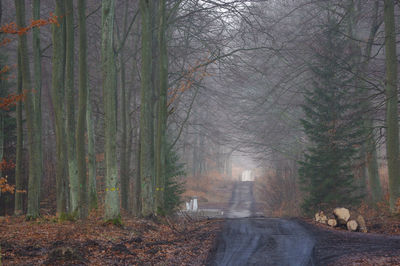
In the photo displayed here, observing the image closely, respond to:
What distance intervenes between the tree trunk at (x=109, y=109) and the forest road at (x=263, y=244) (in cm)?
356

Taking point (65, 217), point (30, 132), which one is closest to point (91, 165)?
point (30, 132)

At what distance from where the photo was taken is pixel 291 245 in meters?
11.6

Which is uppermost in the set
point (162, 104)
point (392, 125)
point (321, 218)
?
point (162, 104)

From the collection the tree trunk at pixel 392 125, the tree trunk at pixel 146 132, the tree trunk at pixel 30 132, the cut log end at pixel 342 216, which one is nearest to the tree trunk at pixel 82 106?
the tree trunk at pixel 30 132

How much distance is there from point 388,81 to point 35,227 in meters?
13.6

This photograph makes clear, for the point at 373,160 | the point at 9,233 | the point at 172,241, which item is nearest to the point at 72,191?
the point at 9,233

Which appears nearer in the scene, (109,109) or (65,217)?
(109,109)

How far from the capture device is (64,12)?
1498cm

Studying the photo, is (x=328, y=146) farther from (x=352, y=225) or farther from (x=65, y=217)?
(x=65, y=217)

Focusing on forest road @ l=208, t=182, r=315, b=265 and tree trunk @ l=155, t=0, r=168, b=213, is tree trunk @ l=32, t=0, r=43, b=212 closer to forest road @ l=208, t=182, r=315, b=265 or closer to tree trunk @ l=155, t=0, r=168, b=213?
tree trunk @ l=155, t=0, r=168, b=213

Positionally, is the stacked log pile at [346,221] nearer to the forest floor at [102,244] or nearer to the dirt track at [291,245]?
A: the dirt track at [291,245]

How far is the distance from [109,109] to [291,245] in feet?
22.3

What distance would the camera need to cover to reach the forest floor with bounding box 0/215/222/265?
A: 8.64 meters

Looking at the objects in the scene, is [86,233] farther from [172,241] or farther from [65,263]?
[65,263]
